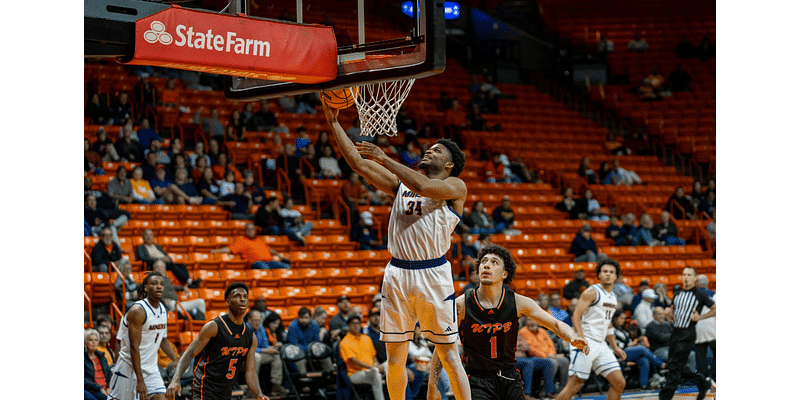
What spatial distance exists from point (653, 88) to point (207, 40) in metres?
19.2

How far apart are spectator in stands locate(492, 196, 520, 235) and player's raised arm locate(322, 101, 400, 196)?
33.5ft

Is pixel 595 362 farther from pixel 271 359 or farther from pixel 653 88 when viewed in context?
pixel 653 88

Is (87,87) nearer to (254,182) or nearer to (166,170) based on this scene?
(166,170)

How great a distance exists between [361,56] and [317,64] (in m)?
0.33

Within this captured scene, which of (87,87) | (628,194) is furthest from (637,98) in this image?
(87,87)

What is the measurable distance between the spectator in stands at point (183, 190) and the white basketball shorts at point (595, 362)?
25.4ft

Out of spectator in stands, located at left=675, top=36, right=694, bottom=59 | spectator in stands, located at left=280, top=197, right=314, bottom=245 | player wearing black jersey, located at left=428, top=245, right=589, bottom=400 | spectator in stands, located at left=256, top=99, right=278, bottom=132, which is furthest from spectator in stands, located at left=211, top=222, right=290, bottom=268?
spectator in stands, located at left=675, top=36, right=694, bottom=59

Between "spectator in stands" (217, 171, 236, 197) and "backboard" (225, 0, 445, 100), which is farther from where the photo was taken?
"spectator in stands" (217, 171, 236, 197)

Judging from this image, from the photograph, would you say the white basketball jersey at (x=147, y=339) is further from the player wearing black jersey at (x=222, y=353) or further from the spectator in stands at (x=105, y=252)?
the spectator in stands at (x=105, y=252)

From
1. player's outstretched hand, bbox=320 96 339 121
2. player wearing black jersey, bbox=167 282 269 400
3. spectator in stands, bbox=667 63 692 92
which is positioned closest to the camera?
player's outstretched hand, bbox=320 96 339 121

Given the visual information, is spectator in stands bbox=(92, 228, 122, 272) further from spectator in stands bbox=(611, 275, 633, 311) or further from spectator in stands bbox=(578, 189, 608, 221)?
spectator in stands bbox=(578, 189, 608, 221)

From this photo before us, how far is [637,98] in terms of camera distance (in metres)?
23.5

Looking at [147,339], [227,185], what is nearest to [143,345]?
[147,339]

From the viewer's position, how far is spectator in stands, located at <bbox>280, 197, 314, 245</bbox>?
1480 centimetres
